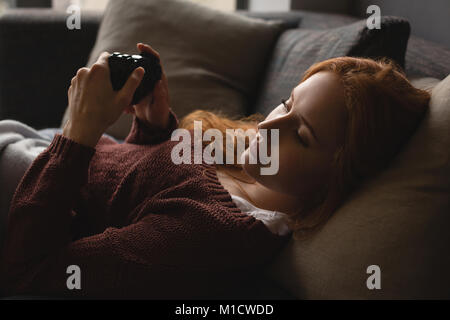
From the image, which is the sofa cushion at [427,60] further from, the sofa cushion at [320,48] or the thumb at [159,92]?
the thumb at [159,92]

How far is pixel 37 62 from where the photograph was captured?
1.49m

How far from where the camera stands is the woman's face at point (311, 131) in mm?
696

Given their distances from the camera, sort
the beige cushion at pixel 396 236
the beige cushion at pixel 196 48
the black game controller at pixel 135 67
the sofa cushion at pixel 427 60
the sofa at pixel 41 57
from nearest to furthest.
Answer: the beige cushion at pixel 396 236 → the black game controller at pixel 135 67 → the sofa cushion at pixel 427 60 → the beige cushion at pixel 196 48 → the sofa at pixel 41 57

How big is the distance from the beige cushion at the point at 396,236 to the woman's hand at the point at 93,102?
0.40 m

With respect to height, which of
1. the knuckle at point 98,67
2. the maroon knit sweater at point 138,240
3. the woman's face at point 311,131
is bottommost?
the maroon knit sweater at point 138,240

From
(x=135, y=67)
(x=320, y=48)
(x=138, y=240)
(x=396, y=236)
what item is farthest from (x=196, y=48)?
(x=396, y=236)

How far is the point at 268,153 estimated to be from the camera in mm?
714

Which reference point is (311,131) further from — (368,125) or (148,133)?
(148,133)

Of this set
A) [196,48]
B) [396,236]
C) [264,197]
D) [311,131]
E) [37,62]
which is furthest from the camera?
[37,62]

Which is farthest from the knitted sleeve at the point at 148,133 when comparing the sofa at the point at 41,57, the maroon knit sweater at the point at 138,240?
the sofa at the point at 41,57

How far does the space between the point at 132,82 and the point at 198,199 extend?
0.24 metres

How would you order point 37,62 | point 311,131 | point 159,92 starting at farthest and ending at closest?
point 37,62 → point 159,92 → point 311,131

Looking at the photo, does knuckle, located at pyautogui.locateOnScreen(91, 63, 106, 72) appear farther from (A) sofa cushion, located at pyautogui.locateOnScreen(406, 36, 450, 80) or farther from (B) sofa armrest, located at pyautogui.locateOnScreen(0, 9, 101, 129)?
(B) sofa armrest, located at pyautogui.locateOnScreen(0, 9, 101, 129)
